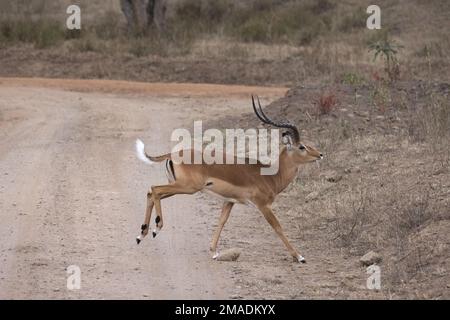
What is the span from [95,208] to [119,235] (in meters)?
1.27

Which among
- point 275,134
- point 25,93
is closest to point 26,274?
point 275,134

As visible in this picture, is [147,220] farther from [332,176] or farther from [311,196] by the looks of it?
A: [332,176]

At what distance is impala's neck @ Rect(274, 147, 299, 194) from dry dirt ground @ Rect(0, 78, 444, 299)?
0.66 metres

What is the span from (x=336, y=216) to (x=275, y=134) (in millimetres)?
4577

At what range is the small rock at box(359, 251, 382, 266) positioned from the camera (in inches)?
362

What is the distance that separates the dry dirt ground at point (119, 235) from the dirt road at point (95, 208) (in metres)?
0.01

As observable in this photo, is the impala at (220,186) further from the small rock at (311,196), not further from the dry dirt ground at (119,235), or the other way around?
the small rock at (311,196)

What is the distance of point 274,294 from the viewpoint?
830 cm

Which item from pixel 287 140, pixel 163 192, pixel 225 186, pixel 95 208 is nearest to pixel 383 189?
pixel 287 140

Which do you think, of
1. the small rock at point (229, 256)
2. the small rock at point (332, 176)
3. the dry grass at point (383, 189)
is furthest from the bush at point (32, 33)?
the small rock at point (229, 256)

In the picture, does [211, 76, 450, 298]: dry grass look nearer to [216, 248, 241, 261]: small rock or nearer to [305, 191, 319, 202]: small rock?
[305, 191, 319, 202]: small rock

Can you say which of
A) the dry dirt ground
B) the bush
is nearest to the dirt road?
the dry dirt ground

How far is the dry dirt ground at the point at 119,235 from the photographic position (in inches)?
331

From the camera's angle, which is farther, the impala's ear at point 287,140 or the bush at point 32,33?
the bush at point 32,33
